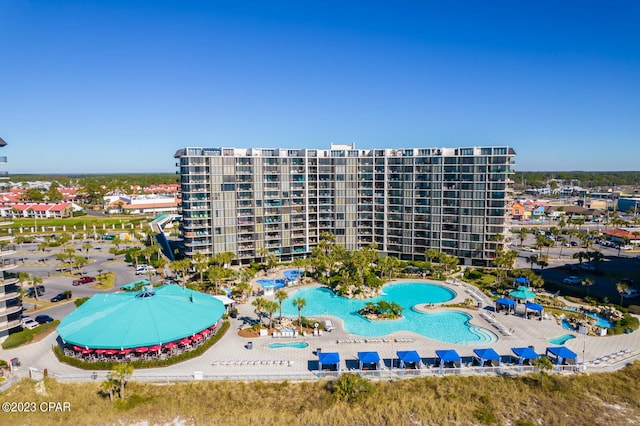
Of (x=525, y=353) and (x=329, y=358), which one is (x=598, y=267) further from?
(x=329, y=358)

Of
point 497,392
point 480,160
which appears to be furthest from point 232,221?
point 497,392

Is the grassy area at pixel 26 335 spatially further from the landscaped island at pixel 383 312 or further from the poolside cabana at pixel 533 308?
the poolside cabana at pixel 533 308

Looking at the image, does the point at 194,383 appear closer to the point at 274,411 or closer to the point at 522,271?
the point at 274,411

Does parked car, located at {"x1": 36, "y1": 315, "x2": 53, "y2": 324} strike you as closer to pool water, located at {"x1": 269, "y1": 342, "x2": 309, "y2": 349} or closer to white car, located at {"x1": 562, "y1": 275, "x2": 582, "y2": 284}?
pool water, located at {"x1": 269, "y1": 342, "x2": 309, "y2": 349}

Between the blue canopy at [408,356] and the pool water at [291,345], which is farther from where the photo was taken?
the pool water at [291,345]

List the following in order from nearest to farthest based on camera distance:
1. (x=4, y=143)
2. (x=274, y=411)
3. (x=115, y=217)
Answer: (x=274, y=411) < (x=4, y=143) < (x=115, y=217)

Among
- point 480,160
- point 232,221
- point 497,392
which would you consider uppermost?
point 480,160

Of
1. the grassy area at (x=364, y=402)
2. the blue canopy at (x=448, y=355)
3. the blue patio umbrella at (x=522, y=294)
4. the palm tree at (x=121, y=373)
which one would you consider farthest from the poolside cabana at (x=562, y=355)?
the palm tree at (x=121, y=373)
